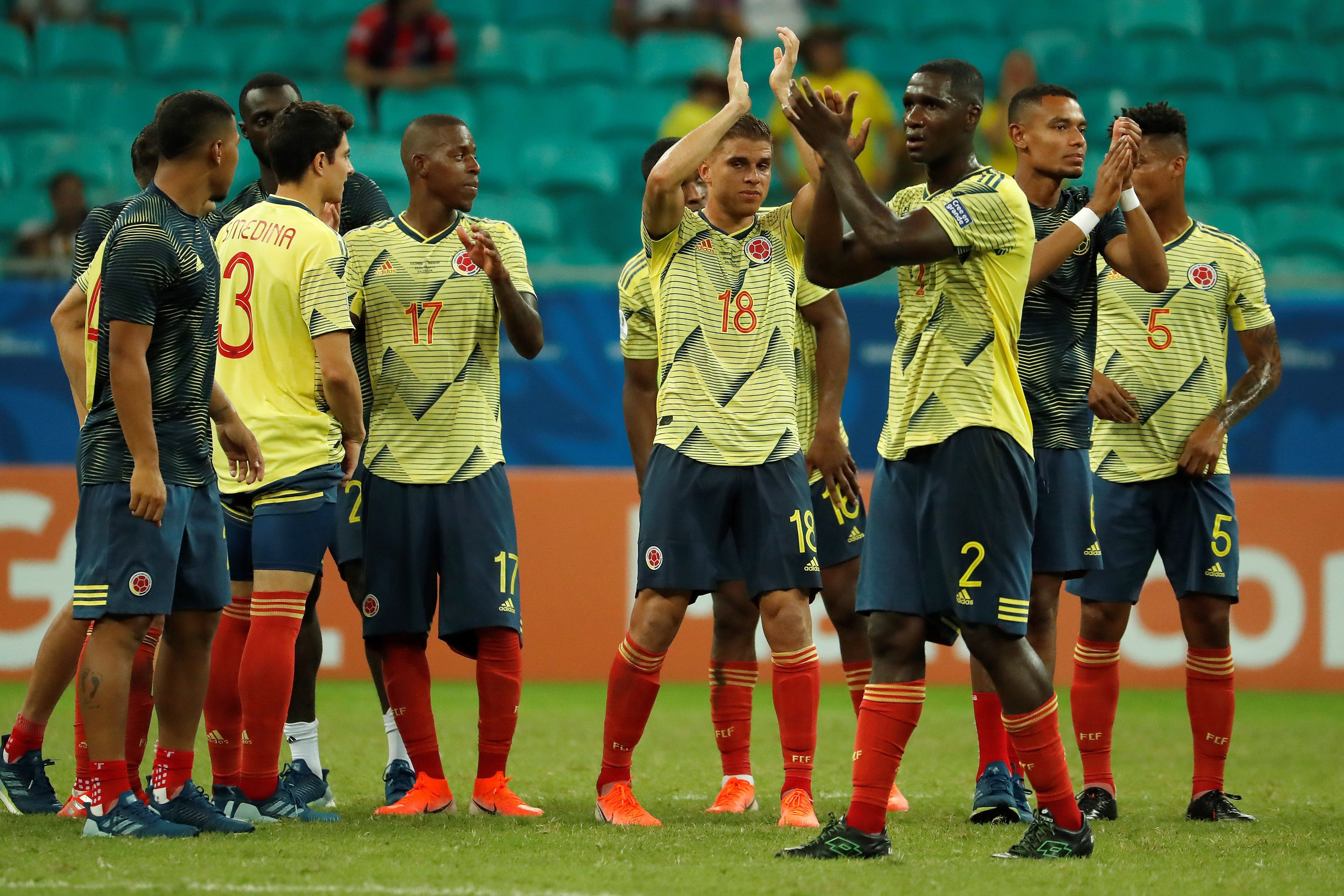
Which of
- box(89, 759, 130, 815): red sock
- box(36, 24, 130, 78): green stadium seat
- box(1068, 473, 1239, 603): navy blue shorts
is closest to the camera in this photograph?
box(89, 759, 130, 815): red sock

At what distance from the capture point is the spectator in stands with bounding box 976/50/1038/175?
13125mm

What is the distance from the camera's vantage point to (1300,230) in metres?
13.1

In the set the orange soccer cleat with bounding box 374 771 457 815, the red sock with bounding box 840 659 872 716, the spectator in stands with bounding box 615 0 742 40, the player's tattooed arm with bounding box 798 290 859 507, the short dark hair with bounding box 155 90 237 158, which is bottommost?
the orange soccer cleat with bounding box 374 771 457 815

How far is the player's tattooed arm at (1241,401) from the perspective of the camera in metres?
6.23

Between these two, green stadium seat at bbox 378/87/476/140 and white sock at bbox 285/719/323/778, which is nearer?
white sock at bbox 285/719/323/778

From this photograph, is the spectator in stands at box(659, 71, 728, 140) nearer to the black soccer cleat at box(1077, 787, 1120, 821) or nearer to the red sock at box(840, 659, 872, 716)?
the red sock at box(840, 659, 872, 716)

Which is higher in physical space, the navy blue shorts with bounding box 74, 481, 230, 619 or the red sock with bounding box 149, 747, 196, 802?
the navy blue shorts with bounding box 74, 481, 230, 619

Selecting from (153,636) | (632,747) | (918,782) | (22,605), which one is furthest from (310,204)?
(22,605)

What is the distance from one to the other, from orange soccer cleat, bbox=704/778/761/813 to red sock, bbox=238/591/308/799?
160cm

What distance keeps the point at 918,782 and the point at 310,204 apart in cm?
343

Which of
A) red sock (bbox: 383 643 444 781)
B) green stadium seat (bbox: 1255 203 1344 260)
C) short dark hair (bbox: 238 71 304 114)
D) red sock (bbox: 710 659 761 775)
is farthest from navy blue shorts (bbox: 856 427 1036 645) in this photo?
green stadium seat (bbox: 1255 203 1344 260)

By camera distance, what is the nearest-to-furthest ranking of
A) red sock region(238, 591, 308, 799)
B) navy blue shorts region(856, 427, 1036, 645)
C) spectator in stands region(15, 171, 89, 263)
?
1. navy blue shorts region(856, 427, 1036, 645)
2. red sock region(238, 591, 308, 799)
3. spectator in stands region(15, 171, 89, 263)

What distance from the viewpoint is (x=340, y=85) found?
1373cm

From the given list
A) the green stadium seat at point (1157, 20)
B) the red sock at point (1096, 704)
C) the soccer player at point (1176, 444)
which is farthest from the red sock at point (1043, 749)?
the green stadium seat at point (1157, 20)
